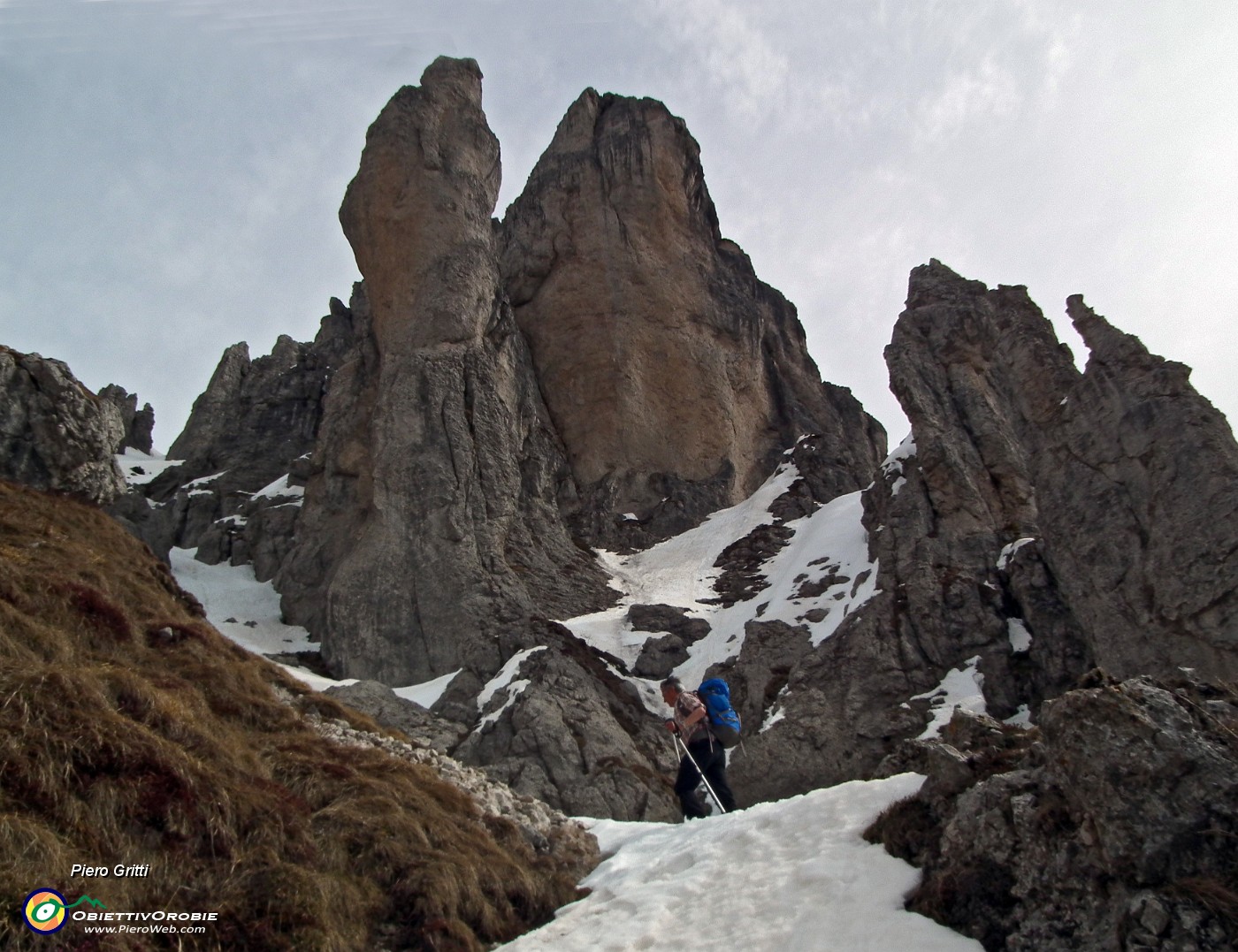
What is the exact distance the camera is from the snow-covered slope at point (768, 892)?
758 cm

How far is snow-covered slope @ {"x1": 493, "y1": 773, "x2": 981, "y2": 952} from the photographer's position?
7.58 meters

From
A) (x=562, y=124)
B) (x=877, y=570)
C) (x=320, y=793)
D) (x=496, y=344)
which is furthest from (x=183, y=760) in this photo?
(x=562, y=124)

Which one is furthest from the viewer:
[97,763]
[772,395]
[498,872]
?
[772,395]

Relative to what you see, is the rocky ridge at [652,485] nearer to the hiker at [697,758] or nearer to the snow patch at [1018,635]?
the snow patch at [1018,635]

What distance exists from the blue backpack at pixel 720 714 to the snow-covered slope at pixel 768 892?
2.54 meters

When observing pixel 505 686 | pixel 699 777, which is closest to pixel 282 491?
pixel 505 686

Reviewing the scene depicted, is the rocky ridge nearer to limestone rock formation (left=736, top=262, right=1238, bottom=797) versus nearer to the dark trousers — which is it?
limestone rock formation (left=736, top=262, right=1238, bottom=797)

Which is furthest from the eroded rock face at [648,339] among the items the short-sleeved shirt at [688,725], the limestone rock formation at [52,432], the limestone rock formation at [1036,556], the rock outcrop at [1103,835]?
the rock outcrop at [1103,835]

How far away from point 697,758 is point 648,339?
56548mm

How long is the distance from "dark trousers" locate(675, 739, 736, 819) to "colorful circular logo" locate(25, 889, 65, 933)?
953 centimetres

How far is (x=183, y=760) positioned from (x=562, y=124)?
78729 millimetres

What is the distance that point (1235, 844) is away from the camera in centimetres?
646

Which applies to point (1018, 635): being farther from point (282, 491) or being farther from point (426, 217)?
point (282, 491)

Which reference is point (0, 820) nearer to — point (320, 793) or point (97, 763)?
point (97, 763)
